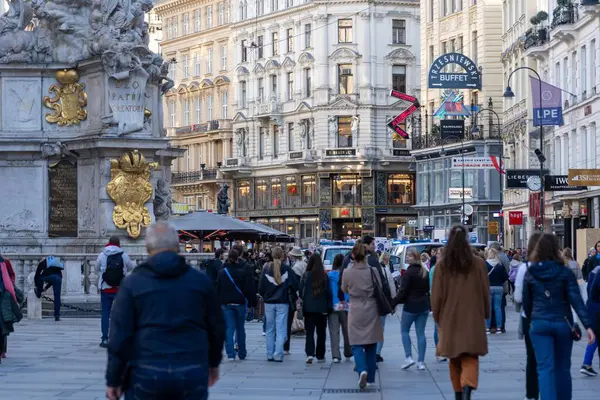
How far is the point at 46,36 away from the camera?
104 ft

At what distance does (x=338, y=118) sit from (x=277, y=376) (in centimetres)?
8140

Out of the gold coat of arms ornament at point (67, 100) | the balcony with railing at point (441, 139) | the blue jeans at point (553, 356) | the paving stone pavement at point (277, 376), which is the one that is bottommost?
the paving stone pavement at point (277, 376)

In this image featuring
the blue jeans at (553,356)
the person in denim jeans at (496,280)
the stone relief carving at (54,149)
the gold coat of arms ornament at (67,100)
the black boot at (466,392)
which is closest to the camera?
the blue jeans at (553,356)

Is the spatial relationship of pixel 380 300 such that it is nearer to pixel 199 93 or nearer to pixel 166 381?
pixel 166 381

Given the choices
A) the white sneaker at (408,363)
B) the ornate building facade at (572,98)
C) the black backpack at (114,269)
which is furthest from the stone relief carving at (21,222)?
the ornate building facade at (572,98)

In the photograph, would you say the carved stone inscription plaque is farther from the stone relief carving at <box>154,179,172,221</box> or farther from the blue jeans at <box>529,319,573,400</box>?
the blue jeans at <box>529,319,573,400</box>

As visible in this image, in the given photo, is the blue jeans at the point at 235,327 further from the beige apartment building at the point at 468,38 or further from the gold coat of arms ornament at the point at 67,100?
the beige apartment building at the point at 468,38

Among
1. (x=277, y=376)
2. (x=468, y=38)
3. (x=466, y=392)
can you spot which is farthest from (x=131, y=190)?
(x=468, y=38)

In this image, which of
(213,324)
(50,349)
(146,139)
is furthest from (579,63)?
(213,324)

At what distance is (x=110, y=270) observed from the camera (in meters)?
23.1

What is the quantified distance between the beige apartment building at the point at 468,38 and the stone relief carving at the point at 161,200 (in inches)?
1928

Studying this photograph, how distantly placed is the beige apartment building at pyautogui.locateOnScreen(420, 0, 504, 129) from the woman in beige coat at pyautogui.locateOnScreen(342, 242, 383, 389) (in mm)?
61953

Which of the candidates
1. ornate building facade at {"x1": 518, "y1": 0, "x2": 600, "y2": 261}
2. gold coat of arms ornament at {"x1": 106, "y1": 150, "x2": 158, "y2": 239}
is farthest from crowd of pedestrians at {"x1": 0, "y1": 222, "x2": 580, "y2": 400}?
ornate building facade at {"x1": 518, "y1": 0, "x2": 600, "y2": 261}

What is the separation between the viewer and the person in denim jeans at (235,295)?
73.0 feet
